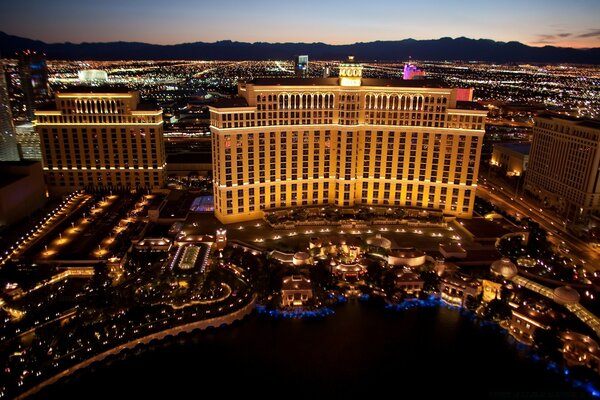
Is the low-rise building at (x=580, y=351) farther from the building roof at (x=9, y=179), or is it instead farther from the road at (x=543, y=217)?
the building roof at (x=9, y=179)

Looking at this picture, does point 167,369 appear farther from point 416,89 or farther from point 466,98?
point 466,98

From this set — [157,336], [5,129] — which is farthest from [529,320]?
[5,129]

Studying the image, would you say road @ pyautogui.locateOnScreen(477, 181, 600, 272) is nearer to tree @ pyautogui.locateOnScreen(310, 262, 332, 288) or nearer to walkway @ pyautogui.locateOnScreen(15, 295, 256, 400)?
tree @ pyautogui.locateOnScreen(310, 262, 332, 288)

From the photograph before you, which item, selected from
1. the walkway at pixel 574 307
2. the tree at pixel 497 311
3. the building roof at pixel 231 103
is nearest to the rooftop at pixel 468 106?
the walkway at pixel 574 307

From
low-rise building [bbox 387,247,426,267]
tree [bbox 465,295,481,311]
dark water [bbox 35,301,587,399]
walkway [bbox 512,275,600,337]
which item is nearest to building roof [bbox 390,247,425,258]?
low-rise building [bbox 387,247,426,267]

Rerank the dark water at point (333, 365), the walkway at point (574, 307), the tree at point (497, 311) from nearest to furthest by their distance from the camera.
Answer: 1. the dark water at point (333, 365)
2. the walkway at point (574, 307)
3. the tree at point (497, 311)

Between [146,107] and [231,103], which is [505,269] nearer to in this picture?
[231,103]

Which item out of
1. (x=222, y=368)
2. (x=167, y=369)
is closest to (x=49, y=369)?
(x=167, y=369)
